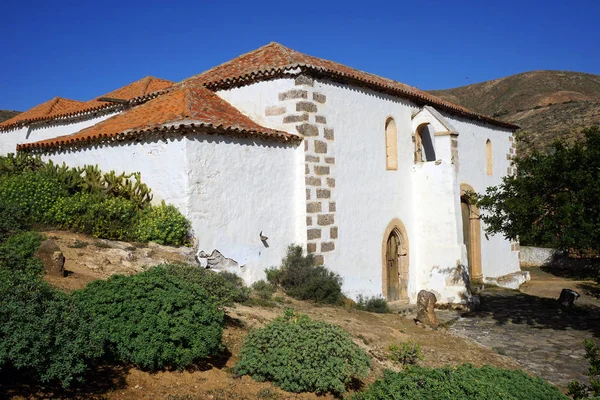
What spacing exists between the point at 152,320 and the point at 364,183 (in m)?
8.79

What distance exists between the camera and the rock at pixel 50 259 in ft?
23.6

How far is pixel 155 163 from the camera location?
33.2 ft

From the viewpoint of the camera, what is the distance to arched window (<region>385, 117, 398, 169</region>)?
47.4ft

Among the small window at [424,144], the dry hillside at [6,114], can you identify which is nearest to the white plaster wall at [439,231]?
the small window at [424,144]

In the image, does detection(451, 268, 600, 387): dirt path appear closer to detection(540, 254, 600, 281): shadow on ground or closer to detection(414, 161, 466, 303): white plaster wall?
detection(414, 161, 466, 303): white plaster wall

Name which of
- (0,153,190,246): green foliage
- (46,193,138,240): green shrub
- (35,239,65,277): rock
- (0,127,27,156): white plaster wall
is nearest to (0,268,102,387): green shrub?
(35,239,65,277): rock

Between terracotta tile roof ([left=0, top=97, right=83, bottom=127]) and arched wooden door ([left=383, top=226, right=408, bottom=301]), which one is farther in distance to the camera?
terracotta tile roof ([left=0, top=97, right=83, bottom=127])

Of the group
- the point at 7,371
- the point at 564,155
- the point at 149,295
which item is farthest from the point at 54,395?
the point at 564,155

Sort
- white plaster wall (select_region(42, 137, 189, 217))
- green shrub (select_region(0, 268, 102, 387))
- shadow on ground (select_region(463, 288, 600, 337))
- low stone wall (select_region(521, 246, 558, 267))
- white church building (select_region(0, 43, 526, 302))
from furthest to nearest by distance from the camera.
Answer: low stone wall (select_region(521, 246, 558, 267)), shadow on ground (select_region(463, 288, 600, 337)), white church building (select_region(0, 43, 526, 302)), white plaster wall (select_region(42, 137, 189, 217)), green shrub (select_region(0, 268, 102, 387))

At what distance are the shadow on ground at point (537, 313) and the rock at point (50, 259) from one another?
Result: 10.2 metres

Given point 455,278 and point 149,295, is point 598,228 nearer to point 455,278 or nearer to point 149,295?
point 455,278

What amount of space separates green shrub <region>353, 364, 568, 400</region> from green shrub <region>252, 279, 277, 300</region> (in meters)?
5.58

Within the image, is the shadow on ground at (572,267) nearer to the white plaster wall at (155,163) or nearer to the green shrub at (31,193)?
the white plaster wall at (155,163)

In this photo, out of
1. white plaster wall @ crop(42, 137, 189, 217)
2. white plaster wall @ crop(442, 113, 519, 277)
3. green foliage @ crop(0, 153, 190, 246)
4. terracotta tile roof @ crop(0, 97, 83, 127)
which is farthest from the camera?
terracotta tile roof @ crop(0, 97, 83, 127)
